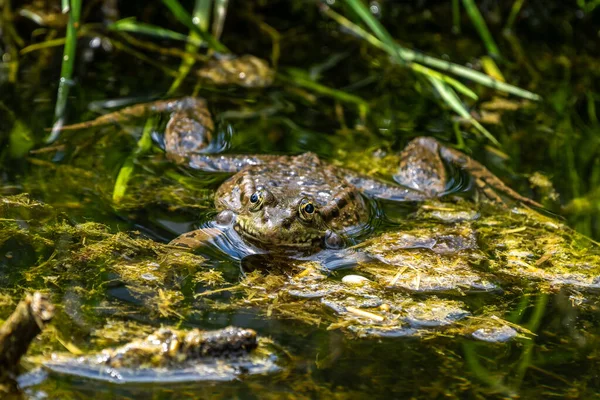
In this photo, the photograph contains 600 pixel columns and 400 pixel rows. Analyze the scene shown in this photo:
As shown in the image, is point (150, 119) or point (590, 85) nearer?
point (150, 119)

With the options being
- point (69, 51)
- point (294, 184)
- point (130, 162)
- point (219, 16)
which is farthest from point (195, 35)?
point (294, 184)

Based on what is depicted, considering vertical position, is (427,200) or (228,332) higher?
(427,200)

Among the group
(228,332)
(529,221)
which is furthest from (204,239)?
(529,221)

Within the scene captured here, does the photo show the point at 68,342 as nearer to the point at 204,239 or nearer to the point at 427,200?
the point at 204,239

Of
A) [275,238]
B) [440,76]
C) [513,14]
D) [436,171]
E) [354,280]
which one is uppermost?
[513,14]

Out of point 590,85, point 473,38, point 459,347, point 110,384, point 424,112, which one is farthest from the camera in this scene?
point 473,38

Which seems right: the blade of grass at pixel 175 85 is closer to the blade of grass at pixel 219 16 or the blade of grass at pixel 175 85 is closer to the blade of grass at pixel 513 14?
the blade of grass at pixel 219 16

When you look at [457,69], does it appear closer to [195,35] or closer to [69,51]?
[195,35]
